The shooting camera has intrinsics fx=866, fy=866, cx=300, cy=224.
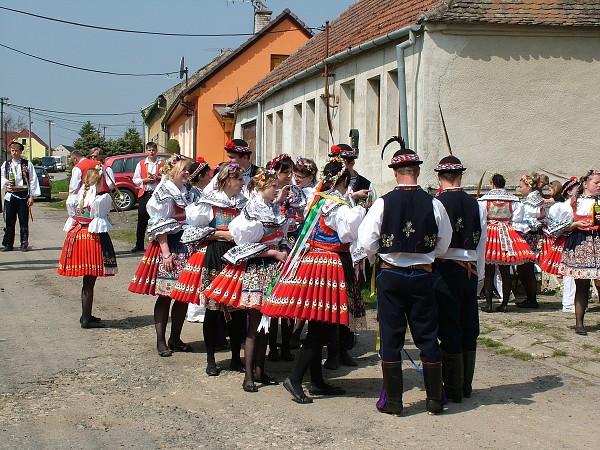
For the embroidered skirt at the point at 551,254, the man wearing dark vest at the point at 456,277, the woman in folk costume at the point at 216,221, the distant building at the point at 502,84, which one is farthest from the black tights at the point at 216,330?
the distant building at the point at 502,84

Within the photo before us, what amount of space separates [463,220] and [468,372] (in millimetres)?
1210

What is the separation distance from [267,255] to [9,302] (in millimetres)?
5441

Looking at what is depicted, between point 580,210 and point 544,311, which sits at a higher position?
point 580,210

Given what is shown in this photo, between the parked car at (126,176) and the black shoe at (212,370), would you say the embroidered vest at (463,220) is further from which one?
the parked car at (126,176)

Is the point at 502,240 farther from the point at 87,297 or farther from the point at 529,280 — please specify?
the point at 87,297

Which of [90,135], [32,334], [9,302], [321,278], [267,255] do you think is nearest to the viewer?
[321,278]

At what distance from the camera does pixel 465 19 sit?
13750mm

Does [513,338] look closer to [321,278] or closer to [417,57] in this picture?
[321,278]

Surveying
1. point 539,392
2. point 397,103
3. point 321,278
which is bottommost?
point 539,392

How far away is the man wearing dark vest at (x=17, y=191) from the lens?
16.5 m

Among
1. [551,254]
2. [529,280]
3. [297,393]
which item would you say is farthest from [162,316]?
[529,280]

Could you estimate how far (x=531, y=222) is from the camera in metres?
11.6

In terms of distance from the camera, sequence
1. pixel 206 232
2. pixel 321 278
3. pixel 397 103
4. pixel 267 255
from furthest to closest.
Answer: pixel 397 103
pixel 206 232
pixel 267 255
pixel 321 278

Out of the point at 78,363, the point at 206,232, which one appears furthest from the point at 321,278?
the point at 78,363
